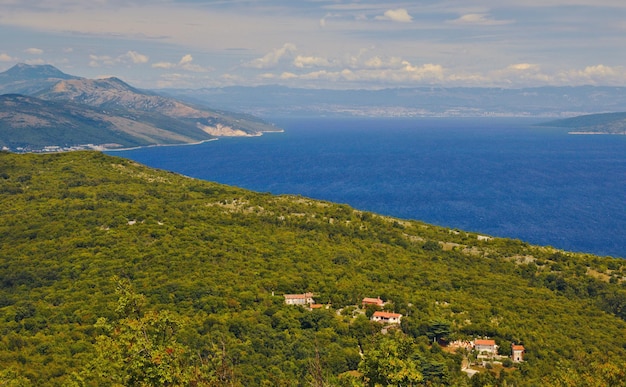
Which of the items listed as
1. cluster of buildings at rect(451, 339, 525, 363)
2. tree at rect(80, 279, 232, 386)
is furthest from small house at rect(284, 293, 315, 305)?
tree at rect(80, 279, 232, 386)

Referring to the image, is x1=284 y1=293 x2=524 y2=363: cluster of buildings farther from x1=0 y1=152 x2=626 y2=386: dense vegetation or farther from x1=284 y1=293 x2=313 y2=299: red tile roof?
x1=0 y1=152 x2=626 y2=386: dense vegetation

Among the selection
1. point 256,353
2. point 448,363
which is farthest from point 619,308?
point 256,353

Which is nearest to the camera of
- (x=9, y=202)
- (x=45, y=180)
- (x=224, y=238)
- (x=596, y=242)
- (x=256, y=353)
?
(x=256, y=353)

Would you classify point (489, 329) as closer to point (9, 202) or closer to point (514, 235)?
point (9, 202)

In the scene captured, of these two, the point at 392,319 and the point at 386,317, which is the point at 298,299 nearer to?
the point at 386,317

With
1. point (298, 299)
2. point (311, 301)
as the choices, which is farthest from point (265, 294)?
point (311, 301)

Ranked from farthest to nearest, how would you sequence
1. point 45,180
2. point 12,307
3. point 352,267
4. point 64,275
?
point 45,180 → point 352,267 → point 64,275 → point 12,307
